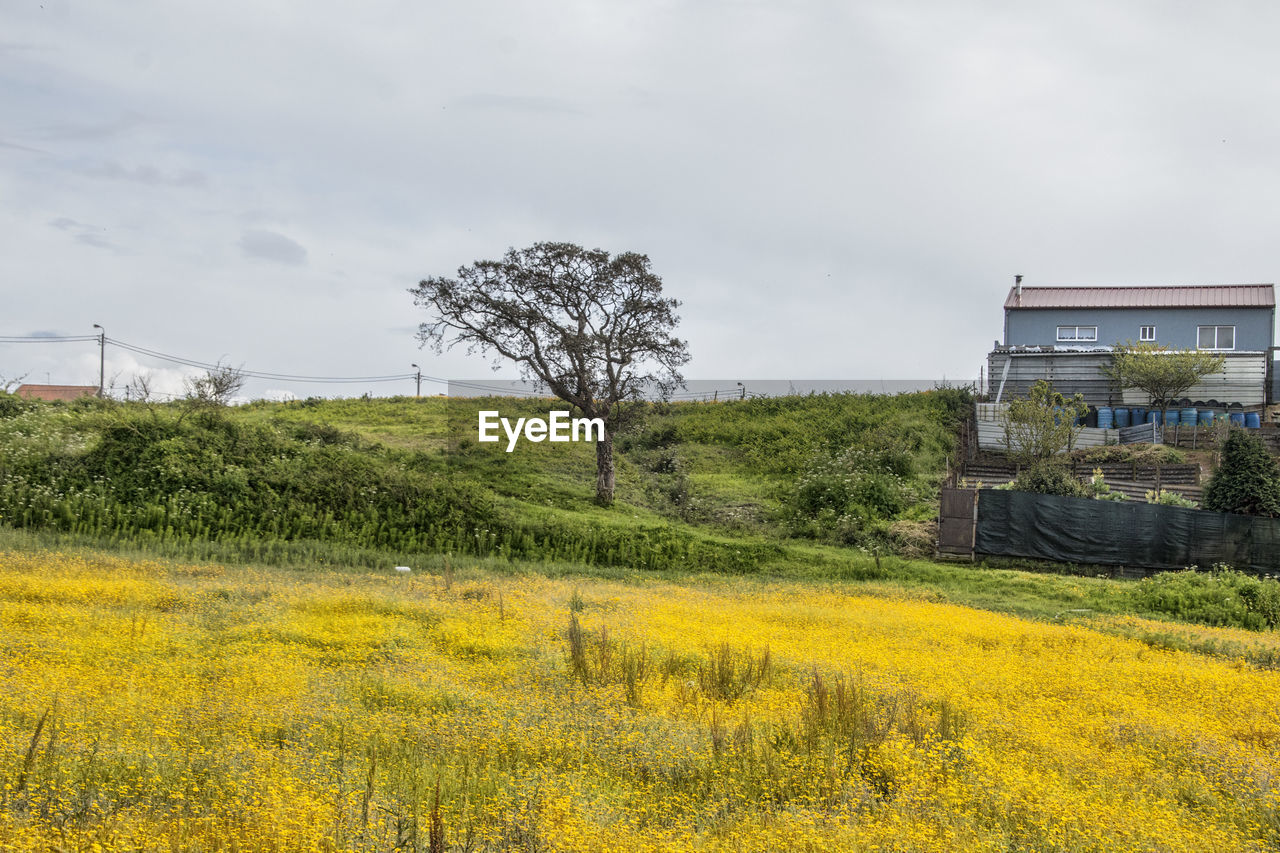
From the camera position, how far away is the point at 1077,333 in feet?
153

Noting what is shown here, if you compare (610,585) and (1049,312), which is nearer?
(610,585)

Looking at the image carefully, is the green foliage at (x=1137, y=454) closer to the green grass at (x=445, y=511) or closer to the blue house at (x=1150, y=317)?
the green grass at (x=445, y=511)

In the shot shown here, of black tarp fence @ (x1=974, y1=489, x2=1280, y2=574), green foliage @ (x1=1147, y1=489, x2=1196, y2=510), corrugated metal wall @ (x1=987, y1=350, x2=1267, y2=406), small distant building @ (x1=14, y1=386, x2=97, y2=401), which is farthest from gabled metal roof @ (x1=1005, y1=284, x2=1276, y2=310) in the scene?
small distant building @ (x1=14, y1=386, x2=97, y2=401)

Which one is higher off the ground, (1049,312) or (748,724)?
(1049,312)

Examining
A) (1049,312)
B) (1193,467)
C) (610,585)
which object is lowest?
(610,585)

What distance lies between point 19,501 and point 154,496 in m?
2.80

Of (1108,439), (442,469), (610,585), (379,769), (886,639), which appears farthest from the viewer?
(1108,439)

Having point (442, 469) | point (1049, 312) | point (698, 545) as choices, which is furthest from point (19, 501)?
point (1049, 312)

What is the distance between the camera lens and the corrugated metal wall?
137ft

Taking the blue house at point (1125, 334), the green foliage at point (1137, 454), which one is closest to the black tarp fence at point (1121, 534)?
the green foliage at point (1137, 454)

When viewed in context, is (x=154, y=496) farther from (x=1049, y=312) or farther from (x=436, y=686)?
(x=1049, y=312)

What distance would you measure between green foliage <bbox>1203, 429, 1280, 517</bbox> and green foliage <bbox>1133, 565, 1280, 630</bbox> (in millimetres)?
4354

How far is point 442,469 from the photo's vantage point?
3139 centimetres

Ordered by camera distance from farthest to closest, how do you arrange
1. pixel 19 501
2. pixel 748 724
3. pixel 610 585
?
pixel 19 501 → pixel 610 585 → pixel 748 724
